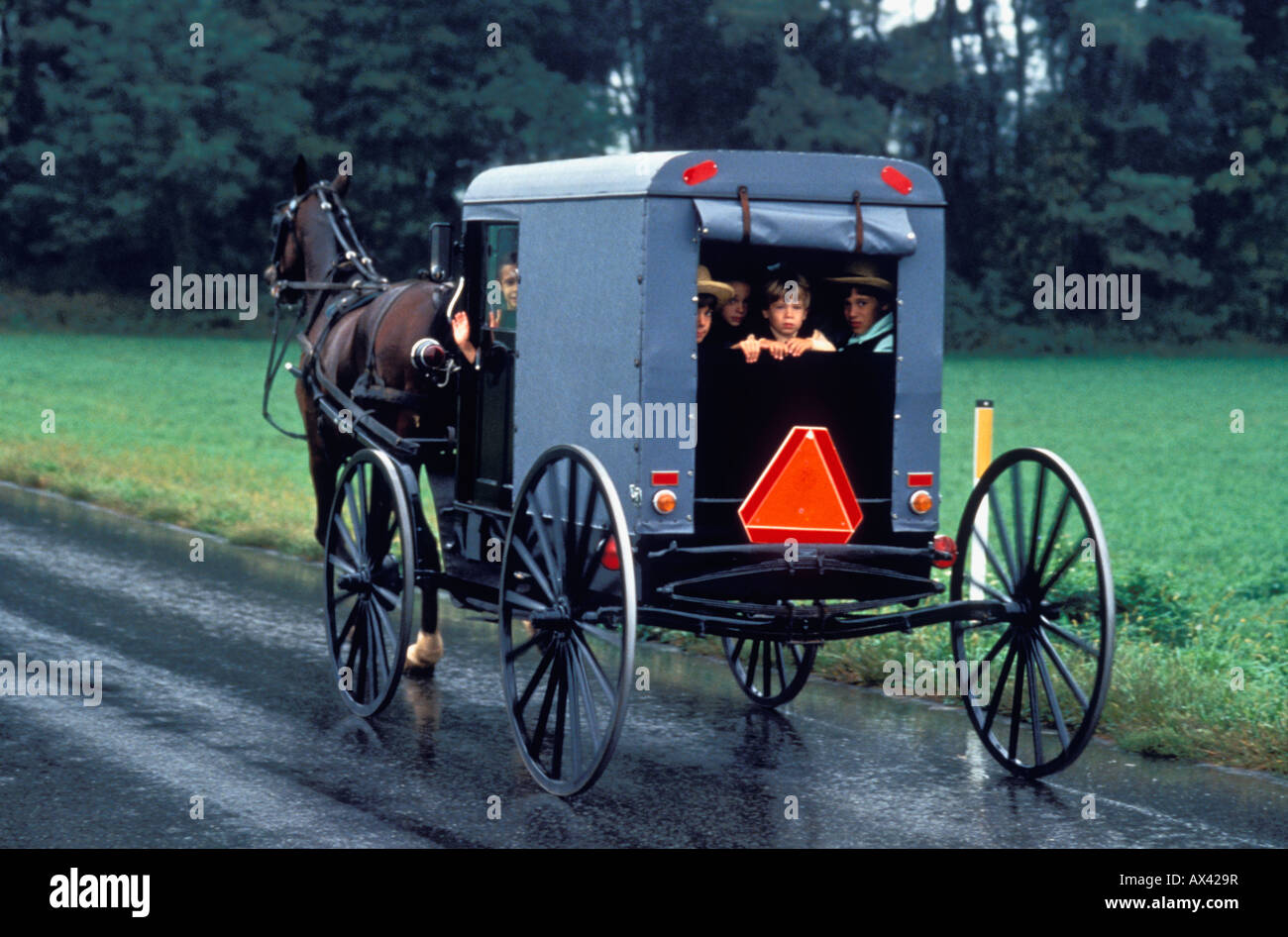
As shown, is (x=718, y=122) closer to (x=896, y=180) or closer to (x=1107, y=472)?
(x=1107, y=472)

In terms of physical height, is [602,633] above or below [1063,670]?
above

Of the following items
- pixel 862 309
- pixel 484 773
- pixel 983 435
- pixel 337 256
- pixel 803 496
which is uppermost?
pixel 337 256

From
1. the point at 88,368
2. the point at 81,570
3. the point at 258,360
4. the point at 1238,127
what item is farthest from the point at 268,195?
the point at 81,570

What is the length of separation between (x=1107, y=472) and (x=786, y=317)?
14784 millimetres

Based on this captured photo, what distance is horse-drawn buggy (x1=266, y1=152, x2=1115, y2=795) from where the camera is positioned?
22.3 feet

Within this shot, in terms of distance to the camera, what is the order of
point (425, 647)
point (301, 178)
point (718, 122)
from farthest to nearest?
point (718, 122), point (301, 178), point (425, 647)

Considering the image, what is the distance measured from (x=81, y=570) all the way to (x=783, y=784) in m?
6.75

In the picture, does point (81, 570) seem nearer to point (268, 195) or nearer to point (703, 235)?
point (703, 235)

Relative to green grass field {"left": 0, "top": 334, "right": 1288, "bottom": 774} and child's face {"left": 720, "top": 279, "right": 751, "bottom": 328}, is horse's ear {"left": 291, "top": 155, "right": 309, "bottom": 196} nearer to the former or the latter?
green grass field {"left": 0, "top": 334, "right": 1288, "bottom": 774}

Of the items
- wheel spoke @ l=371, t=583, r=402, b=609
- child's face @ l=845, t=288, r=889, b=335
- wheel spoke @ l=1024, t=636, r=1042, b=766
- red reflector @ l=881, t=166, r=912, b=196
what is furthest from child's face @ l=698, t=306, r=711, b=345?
wheel spoke @ l=371, t=583, r=402, b=609

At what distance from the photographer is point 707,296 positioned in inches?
281

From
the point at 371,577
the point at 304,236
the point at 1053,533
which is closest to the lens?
the point at 1053,533

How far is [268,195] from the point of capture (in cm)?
5688

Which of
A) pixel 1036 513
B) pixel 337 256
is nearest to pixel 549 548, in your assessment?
pixel 1036 513
